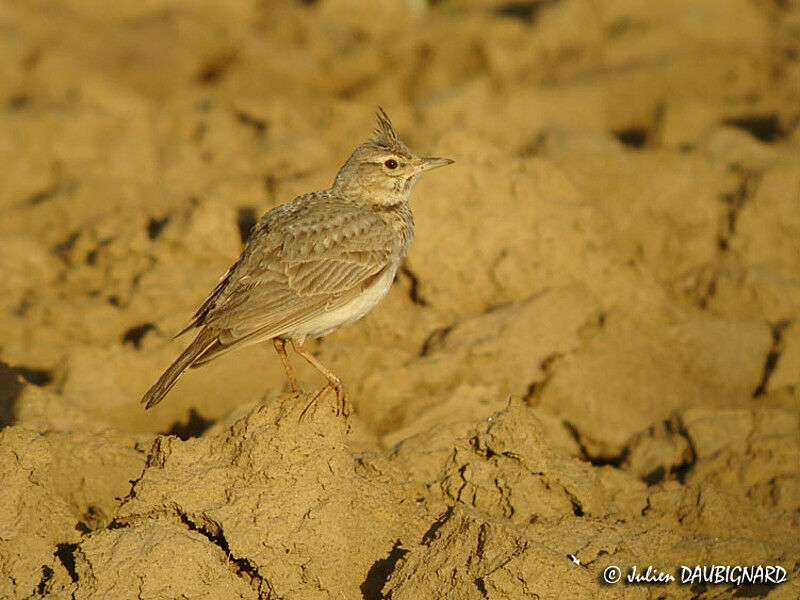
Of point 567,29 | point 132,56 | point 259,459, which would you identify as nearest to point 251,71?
point 132,56

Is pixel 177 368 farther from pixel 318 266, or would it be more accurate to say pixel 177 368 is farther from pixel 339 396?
pixel 318 266

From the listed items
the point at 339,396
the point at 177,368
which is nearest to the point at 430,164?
the point at 339,396

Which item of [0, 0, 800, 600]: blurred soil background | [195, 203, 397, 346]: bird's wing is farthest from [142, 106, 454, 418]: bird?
[0, 0, 800, 600]: blurred soil background

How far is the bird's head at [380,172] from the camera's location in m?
6.43

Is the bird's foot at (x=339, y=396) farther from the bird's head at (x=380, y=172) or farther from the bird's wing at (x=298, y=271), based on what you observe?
the bird's head at (x=380, y=172)

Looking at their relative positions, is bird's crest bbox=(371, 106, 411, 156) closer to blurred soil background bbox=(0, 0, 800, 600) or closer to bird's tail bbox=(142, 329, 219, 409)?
blurred soil background bbox=(0, 0, 800, 600)

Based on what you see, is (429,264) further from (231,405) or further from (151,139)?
(151,139)

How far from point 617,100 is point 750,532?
6.79 meters

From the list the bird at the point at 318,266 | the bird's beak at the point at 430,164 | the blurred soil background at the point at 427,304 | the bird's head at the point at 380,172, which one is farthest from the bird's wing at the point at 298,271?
the blurred soil background at the point at 427,304

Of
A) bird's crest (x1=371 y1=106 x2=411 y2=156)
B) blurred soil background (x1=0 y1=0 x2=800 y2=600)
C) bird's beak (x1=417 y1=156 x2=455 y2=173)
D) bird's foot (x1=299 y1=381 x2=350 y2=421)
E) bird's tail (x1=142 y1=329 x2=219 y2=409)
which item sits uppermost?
bird's crest (x1=371 y1=106 x2=411 y2=156)

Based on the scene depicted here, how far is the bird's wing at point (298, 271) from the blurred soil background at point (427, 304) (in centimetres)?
58

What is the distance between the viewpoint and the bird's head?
643 centimetres

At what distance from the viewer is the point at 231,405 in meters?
6.93

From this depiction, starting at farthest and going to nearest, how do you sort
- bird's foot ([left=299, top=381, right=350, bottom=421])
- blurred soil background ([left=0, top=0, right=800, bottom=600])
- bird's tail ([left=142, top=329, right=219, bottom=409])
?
1. bird's foot ([left=299, top=381, right=350, bottom=421])
2. bird's tail ([left=142, top=329, right=219, bottom=409])
3. blurred soil background ([left=0, top=0, right=800, bottom=600])
